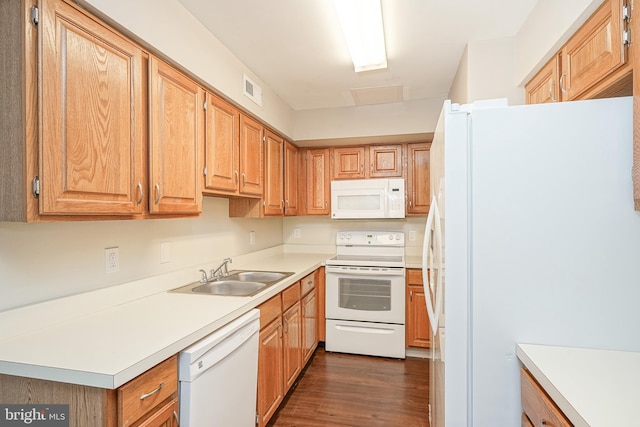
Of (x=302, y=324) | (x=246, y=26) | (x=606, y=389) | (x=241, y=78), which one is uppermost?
(x=246, y=26)

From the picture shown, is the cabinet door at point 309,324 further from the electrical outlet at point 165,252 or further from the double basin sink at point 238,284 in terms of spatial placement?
the electrical outlet at point 165,252

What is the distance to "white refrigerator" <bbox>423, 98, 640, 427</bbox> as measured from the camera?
1.08 metres

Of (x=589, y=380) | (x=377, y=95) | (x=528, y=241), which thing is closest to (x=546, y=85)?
(x=528, y=241)

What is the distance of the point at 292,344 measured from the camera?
7.89ft

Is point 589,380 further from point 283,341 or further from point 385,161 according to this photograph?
point 385,161

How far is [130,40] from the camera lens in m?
1.42

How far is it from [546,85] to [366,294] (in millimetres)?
2167

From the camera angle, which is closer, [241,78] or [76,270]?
[76,270]

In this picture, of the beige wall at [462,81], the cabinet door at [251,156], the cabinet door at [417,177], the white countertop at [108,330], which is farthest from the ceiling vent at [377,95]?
the white countertop at [108,330]

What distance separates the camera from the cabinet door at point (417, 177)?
3.37m

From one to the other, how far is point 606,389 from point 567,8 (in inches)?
58.1

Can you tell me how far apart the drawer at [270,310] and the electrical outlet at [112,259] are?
0.77m

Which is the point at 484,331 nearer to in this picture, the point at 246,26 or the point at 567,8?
the point at 567,8

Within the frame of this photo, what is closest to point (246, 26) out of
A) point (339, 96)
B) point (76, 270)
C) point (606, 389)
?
point (339, 96)
